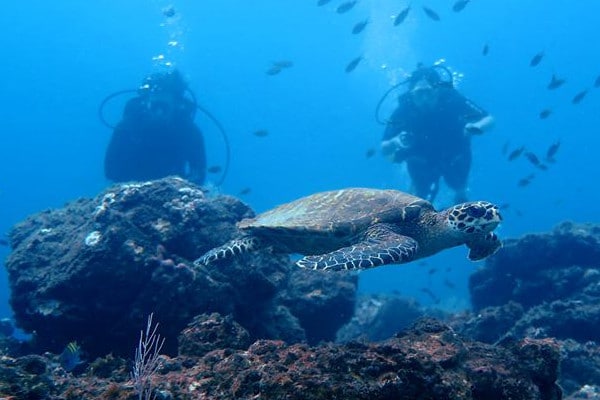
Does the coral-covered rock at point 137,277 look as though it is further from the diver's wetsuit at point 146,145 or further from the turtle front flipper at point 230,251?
the diver's wetsuit at point 146,145

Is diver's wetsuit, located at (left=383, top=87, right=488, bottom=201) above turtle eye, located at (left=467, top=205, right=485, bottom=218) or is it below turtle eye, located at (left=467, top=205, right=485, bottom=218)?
above

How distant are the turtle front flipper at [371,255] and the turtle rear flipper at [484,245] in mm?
1295

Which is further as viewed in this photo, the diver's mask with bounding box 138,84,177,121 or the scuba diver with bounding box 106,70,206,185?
the diver's mask with bounding box 138,84,177,121

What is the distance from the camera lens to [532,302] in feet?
37.7

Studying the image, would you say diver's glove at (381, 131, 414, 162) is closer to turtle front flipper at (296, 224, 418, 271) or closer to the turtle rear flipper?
the turtle rear flipper

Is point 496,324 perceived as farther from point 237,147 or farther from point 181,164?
point 237,147

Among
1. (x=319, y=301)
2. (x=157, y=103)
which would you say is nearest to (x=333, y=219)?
(x=319, y=301)

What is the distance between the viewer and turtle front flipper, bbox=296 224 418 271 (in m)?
5.02

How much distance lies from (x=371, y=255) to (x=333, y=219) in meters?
1.15

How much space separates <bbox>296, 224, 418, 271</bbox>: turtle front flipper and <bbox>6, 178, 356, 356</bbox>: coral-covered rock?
202 cm

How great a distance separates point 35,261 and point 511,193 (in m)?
138

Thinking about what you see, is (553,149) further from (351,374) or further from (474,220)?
(351,374)

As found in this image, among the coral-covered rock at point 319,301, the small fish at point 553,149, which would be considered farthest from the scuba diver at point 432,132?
the coral-covered rock at point 319,301

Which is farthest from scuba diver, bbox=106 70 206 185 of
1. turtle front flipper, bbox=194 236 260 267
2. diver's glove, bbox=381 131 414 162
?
turtle front flipper, bbox=194 236 260 267
